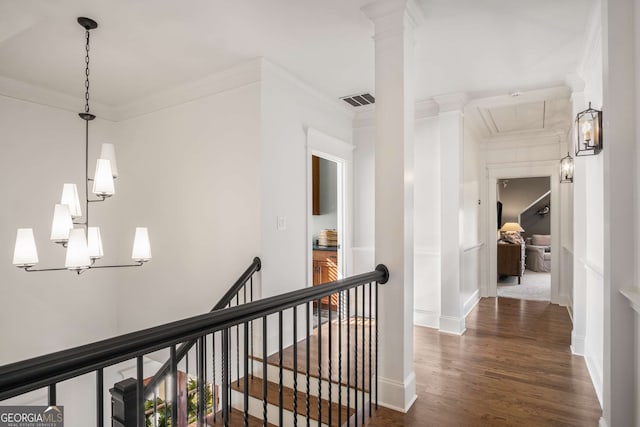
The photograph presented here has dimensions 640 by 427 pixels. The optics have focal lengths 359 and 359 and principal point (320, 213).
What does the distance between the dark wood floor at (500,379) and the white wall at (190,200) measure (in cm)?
180

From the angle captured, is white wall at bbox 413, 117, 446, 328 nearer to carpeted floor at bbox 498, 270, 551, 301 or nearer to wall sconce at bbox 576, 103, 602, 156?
wall sconce at bbox 576, 103, 602, 156

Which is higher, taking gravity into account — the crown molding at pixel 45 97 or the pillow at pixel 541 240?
the crown molding at pixel 45 97

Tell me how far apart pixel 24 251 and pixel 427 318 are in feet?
12.7

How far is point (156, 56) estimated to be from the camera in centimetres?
305

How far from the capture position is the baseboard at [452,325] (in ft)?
12.9

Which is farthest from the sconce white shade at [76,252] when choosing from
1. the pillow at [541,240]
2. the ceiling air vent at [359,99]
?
the pillow at [541,240]

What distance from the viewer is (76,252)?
2.25 metres

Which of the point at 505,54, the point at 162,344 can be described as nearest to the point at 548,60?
the point at 505,54

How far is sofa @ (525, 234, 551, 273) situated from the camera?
8797 mm

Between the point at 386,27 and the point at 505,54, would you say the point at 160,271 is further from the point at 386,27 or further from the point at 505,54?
the point at 505,54

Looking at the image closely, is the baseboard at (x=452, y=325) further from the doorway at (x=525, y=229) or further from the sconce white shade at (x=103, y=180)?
the doorway at (x=525, y=229)

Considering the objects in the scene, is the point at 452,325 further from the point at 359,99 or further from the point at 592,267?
the point at 359,99

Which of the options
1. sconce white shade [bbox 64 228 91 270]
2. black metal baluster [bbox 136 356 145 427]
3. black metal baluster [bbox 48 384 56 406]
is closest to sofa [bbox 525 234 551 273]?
sconce white shade [bbox 64 228 91 270]

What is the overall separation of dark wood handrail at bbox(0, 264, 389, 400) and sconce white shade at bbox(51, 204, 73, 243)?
174cm
